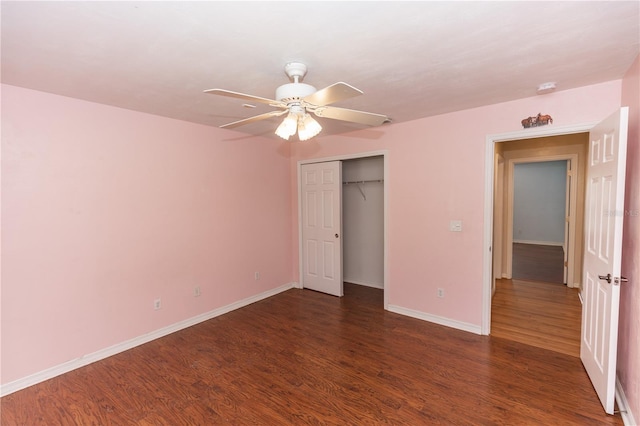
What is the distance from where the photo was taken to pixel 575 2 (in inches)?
57.3

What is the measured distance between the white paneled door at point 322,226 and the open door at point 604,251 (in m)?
2.77

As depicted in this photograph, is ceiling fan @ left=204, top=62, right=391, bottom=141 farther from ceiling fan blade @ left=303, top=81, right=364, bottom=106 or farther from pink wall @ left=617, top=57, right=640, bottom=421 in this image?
pink wall @ left=617, top=57, right=640, bottom=421

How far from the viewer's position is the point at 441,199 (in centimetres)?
350

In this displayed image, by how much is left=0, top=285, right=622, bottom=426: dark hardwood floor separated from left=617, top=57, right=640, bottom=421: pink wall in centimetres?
30

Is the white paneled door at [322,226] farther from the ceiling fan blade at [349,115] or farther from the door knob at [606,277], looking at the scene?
the door knob at [606,277]

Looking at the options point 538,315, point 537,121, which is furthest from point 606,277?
point 538,315

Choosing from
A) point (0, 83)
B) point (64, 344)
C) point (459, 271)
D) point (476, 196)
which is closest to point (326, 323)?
point (459, 271)

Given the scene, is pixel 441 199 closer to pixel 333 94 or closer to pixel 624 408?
pixel 624 408

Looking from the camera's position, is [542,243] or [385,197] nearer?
[385,197]

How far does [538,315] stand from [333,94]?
3.87 m

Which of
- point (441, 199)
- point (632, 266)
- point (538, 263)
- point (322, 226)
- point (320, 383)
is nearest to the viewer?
point (632, 266)

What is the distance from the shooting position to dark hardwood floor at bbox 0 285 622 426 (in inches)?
82.9

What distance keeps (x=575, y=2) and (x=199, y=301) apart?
406cm

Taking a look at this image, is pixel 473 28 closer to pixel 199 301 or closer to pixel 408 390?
pixel 408 390
